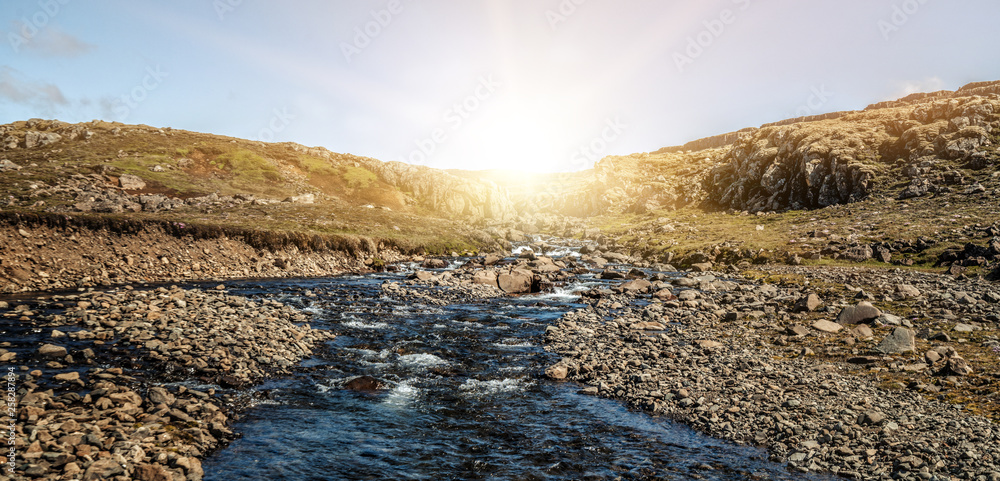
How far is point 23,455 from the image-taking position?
31.6 ft

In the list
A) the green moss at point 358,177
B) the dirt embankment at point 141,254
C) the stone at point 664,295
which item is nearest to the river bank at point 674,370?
the stone at point 664,295

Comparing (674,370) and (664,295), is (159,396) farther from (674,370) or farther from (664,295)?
(664,295)

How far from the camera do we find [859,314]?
23016 millimetres

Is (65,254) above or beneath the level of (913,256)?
above

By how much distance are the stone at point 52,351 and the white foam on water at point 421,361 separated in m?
12.5

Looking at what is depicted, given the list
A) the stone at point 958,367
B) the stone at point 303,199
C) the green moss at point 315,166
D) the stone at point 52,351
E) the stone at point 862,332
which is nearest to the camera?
the stone at point 52,351

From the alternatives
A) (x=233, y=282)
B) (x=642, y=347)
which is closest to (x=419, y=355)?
(x=642, y=347)

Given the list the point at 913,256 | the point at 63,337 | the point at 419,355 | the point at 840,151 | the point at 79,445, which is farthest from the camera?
the point at 840,151

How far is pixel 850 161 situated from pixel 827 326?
76.1 meters

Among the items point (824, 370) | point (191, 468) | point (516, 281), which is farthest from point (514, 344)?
point (516, 281)

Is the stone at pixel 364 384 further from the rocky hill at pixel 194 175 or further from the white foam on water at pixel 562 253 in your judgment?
the white foam on water at pixel 562 253

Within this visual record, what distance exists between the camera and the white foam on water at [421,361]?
20.0 m

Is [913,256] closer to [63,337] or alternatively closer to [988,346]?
[988,346]

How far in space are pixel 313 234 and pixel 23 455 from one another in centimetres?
3867
